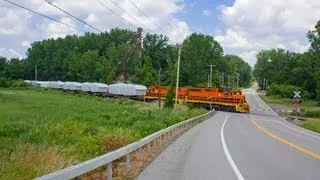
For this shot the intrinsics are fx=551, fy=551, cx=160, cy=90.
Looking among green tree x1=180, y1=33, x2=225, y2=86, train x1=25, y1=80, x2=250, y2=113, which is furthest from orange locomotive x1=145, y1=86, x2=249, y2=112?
green tree x1=180, y1=33, x2=225, y2=86

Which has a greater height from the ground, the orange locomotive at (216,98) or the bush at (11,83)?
the bush at (11,83)

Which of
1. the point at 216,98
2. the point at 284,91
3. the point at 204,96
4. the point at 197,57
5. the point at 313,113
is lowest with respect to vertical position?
the point at 313,113

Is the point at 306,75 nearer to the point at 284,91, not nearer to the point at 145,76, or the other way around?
the point at 284,91

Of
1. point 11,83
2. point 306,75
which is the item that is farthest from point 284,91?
point 11,83

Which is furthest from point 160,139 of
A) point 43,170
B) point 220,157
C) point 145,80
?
point 145,80

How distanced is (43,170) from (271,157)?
455 inches

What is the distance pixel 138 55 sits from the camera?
147125 mm

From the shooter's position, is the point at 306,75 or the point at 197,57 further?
the point at 197,57

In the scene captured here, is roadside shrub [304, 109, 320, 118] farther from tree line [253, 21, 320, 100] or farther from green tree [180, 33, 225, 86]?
green tree [180, 33, 225, 86]

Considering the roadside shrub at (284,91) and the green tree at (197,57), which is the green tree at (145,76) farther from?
the roadside shrub at (284,91)

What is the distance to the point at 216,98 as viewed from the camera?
301 feet

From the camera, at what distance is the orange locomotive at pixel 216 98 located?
88.9m

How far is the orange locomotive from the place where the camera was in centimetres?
8894

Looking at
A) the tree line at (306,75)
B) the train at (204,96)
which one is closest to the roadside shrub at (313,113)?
the train at (204,96)
